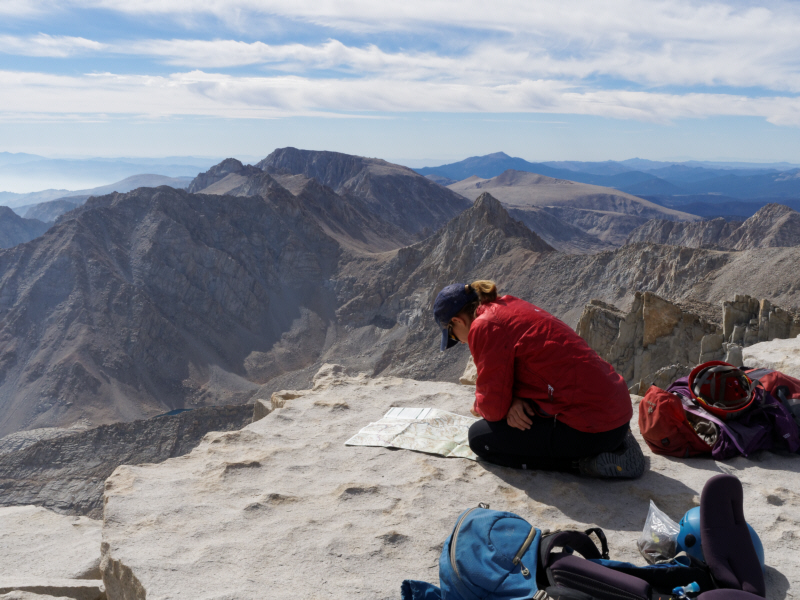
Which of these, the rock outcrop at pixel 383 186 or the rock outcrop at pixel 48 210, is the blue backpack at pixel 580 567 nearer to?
the rock outcrop at pixel 383 186

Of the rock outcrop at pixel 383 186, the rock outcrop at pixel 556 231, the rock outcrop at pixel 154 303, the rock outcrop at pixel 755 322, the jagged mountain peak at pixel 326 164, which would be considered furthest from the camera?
the jagged mountain peak at pixel 326 164

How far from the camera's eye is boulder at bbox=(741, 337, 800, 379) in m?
7.18

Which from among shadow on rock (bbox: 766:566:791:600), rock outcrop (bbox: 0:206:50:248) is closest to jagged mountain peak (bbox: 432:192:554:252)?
shadow on rock (bbox: 766:566:791:600)

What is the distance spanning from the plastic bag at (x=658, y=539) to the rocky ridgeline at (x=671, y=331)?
12.9 meters

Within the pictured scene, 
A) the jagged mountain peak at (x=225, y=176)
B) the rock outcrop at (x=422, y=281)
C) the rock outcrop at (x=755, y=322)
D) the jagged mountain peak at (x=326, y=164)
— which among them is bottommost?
the rock outcrop at (x=422, y=281)

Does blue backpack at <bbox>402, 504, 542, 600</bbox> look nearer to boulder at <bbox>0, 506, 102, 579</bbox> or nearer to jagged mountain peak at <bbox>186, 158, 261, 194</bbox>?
boulder at <bbox>0, 506, 102, 579</bbox>

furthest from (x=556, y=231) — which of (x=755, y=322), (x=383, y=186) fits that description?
(x=755, y=322)

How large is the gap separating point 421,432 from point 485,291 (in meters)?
1.79

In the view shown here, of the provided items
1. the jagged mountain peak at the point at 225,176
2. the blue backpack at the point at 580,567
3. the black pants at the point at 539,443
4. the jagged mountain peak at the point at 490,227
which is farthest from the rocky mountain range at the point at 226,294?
the blue backpack at the point at 580,567

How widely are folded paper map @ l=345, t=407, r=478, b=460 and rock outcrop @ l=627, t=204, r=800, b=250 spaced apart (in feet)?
255

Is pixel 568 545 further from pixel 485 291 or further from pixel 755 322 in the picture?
pixel 755 322

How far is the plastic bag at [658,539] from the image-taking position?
10.6 ft

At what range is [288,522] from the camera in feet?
12.7

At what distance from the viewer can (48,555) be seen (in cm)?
507
